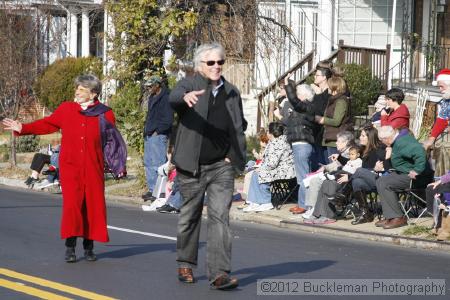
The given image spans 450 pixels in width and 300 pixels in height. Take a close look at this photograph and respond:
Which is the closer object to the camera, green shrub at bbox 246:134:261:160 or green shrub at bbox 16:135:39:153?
green shrub at bbox 246:134:261:160

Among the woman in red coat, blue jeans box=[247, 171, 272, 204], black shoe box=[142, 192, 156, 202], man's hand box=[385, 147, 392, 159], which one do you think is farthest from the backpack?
black shoe box=[142, 192, 156, 202]

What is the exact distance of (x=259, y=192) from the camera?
53.3 ft

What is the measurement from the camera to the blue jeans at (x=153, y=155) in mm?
17578

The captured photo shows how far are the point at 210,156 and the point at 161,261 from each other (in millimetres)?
1984

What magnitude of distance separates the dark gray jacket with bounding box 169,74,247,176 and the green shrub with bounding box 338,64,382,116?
1259cm

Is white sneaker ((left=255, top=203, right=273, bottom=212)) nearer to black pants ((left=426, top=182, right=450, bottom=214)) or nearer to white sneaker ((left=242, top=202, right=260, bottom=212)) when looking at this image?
white sneaker ((left=242, top=202, right=260, bottom=212))

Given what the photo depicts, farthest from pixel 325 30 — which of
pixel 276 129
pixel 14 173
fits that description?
pixel 276 129

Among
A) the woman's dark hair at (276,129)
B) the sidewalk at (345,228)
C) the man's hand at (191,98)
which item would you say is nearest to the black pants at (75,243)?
the man's hand at (191,98)

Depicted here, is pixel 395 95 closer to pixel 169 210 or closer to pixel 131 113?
pixel 169 210

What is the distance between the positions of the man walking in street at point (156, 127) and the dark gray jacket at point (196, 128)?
7.45 metres

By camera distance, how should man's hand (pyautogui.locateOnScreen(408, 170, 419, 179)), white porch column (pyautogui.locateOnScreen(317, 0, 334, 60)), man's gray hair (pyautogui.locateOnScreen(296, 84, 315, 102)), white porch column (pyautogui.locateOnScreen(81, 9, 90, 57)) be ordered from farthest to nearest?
white porch column (pyautogui.locateOnScreen(81, 9, 90, 57)), white porch column (pyautogui.locateOnScreen(317, 0, 334, 60)), man's gray hair (pyautogui.locateOnScreen(296, 84, 315, 102)), man's hand (pyautogui.locateOnScreen(408, 170, 419, 179))

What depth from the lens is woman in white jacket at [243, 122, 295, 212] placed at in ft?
52.7

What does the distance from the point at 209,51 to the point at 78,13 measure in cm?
2702

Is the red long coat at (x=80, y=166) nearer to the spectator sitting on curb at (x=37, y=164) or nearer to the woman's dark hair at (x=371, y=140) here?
the woman's dark hair at (x=371, y=140)
